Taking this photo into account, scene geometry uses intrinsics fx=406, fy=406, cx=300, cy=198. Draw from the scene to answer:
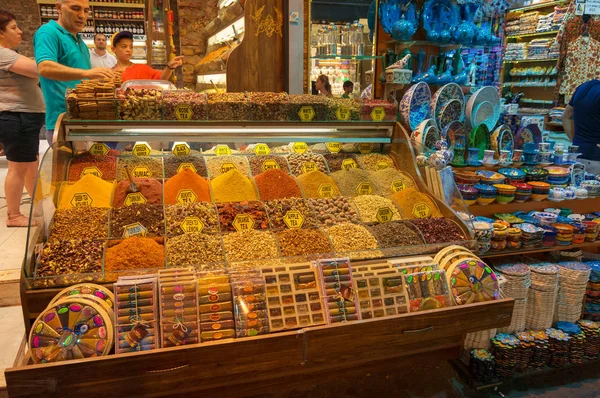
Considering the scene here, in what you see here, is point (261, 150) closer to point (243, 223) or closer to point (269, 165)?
point (269, 165)

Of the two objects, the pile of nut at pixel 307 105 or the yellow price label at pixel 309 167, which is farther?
the yellow price label at pixel 309 167

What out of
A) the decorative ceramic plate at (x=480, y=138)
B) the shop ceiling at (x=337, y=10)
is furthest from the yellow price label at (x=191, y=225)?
→ the shop ceiling at (x=337, y=10)

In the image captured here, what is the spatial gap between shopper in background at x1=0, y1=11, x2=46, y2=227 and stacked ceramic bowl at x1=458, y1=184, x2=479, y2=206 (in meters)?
3.27

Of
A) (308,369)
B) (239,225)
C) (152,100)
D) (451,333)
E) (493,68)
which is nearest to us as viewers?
(308,369)

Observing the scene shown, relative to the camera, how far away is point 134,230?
5.60 ft

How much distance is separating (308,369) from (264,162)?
120 centimetres

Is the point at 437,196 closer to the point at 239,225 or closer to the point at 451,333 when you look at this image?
the point at 451,333

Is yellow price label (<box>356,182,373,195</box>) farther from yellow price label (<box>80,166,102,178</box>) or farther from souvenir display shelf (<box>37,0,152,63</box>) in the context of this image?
souvenir display shelf (<box>37,0,152,63</box>)

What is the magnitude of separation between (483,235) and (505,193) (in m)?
0.43

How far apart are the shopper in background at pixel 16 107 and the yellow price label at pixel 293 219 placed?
8.65 feet

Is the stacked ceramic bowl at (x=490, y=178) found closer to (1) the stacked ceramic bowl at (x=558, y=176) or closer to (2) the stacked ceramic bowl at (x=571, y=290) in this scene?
(1) the stacked ceramic bowl at (x=558, y=176)

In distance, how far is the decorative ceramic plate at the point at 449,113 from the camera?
2594 mm

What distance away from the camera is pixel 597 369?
7.88 feet

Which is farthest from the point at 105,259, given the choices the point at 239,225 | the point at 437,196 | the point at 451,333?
the point at 437,196
